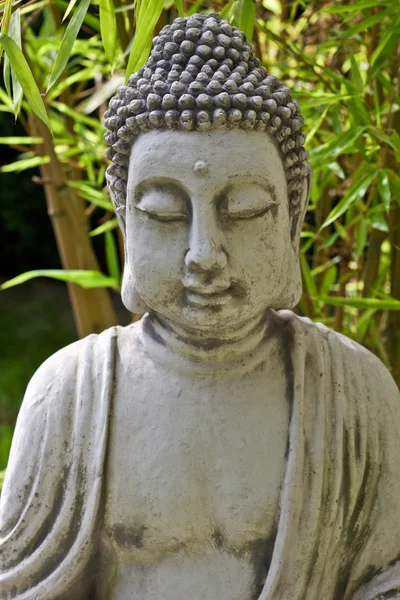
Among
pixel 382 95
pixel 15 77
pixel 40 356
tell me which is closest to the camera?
pixel 15 77

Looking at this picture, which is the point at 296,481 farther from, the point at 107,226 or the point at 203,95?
the point at 107,226

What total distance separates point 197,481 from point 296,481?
0.13 m

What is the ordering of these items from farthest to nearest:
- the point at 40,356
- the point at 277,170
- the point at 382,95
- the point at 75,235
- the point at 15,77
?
the point at 40,356 → the point at 75,235 → the point at 382,95 → the point at 15,77 → the point at 277,170

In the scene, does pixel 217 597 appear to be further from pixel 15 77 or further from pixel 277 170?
pixel 15 77

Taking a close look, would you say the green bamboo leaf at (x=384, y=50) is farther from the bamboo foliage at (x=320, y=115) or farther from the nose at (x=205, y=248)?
the nose at (x=205, y=248)

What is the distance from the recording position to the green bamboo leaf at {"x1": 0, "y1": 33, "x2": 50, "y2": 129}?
4.07 ft

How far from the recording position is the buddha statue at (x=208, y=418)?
1.16 meters

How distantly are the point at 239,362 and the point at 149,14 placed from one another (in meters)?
0.50

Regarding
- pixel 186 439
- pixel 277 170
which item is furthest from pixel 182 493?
pixel 277 170

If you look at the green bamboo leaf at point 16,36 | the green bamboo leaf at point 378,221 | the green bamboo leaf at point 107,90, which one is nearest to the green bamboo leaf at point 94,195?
the green bamboo leaf at point 107,90

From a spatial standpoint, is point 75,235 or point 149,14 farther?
point 75,235

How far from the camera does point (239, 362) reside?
1274 millimetres

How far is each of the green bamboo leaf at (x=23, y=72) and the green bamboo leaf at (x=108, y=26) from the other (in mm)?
206

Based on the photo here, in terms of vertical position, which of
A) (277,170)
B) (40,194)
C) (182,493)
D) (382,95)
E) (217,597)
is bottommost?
(217,597)
